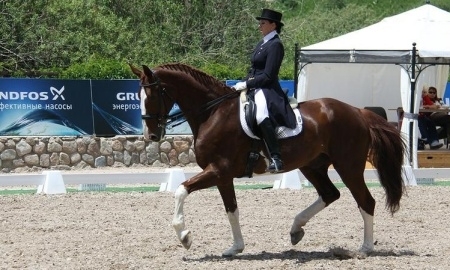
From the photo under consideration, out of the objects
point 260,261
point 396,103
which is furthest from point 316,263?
point 396,103

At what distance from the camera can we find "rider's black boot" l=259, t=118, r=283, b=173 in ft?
28.5

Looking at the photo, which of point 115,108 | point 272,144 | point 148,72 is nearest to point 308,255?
point 272,144

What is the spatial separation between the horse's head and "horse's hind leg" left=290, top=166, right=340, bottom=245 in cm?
165

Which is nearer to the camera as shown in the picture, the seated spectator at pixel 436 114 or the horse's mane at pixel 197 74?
the horse's mane at pixel 197 74

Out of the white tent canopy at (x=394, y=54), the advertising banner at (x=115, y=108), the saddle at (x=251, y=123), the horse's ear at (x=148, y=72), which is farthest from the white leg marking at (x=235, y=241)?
the advertising banner at (x=115, y=108)

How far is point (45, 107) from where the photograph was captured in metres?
18.1

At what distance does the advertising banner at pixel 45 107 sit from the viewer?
58.7 feet

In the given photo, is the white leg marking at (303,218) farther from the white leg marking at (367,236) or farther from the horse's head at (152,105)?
the horse's head at (152,105)

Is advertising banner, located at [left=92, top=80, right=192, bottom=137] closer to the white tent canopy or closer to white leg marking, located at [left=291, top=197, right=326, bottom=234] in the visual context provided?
the white tent canopy

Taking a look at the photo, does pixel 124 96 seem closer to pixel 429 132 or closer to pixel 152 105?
pixel 429 132

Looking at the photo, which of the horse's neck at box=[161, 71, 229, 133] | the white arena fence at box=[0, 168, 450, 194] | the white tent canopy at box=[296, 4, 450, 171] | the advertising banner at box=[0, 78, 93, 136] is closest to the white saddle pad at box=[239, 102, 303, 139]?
the horse's neck at box=[161, 71, 229, 133]

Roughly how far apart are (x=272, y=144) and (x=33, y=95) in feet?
33.6

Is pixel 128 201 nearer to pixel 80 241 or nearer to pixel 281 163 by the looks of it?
pixel 80 241

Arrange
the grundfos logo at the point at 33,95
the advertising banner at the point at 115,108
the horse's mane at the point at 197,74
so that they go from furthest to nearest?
the advertising banner at the point at 115,108, the grundfos logo at the point at 33,95, the horse's mane at the point at 197,74
